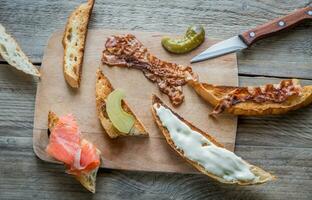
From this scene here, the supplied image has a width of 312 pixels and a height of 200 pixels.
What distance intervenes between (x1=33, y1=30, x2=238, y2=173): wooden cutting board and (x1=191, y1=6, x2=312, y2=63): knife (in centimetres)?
3

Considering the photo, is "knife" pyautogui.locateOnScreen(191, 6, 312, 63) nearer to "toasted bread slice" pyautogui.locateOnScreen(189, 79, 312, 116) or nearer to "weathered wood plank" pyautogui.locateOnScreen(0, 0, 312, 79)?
"weathered wood plank" pyautogui.locateOnScreen(0, 0, 312, 79)

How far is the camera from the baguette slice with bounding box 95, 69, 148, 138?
244cm

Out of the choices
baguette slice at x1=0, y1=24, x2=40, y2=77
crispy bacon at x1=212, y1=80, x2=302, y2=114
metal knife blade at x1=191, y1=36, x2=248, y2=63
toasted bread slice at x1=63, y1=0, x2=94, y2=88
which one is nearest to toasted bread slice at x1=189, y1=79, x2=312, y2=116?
crispy bacon at x1=212, y1=80, x2=302, y2=114

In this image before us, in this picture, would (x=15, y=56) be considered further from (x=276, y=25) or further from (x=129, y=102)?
(x=276, y=25)

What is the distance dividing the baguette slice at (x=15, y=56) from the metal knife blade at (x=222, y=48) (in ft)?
2.59

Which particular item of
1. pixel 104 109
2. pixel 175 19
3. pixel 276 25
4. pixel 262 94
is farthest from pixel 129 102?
pixel 276 25

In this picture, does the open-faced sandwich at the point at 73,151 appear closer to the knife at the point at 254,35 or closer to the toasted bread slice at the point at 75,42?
the toasted bread slice at the point at 75,42

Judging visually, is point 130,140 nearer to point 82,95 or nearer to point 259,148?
point 82,95

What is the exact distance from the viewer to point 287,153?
8.23ft

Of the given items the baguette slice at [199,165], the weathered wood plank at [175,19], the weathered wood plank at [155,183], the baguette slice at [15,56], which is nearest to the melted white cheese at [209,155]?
the baguette slice at [199,165]

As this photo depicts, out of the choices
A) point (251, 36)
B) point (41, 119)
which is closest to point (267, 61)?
point (251, 36)

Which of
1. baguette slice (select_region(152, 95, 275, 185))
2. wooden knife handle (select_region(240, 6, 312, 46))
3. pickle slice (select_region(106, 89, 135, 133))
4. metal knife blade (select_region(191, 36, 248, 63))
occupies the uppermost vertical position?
wooden knife handle (select_region(240, 6, 312, 46))

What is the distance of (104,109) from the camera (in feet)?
8.11

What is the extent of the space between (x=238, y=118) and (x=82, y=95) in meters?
0.76
